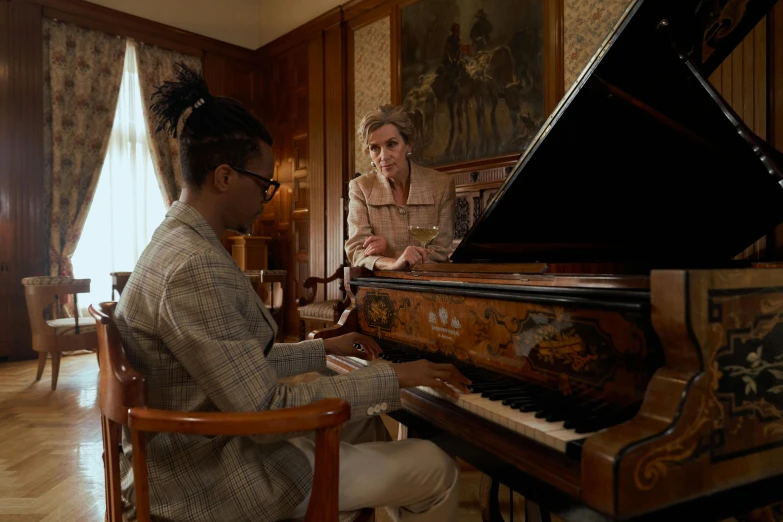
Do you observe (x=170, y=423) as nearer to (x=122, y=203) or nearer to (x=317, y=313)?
(x=317, y=313)

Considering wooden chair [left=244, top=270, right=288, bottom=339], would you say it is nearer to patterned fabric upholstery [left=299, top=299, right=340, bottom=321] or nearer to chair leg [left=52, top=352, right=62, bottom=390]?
patterned fabric upholstery [left=299, top=299, right=340, bottom=321]

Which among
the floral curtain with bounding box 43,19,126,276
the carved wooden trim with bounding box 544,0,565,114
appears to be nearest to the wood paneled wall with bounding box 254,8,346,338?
the floral curtain with bounding box 43,19,126,276

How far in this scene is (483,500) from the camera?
1741 millimetres

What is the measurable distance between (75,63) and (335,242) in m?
3.57

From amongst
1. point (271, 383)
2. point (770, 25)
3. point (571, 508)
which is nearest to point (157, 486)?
point (271, 383)

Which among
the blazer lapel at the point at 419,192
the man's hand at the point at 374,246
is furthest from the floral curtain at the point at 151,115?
the man's hand at the point at 374,246

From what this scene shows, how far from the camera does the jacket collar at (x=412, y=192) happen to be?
252 cm

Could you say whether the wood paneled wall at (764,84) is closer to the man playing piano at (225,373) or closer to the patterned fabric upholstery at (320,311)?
the man playing piano at (225,373)

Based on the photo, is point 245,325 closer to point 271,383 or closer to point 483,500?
point 271,383

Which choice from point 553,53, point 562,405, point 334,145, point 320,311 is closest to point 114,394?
point 562,405

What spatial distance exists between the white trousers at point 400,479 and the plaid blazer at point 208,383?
0.10m

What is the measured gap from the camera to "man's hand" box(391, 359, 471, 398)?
1.19 m

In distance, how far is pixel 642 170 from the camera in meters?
1.70

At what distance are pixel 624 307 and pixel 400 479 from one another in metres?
0.62
